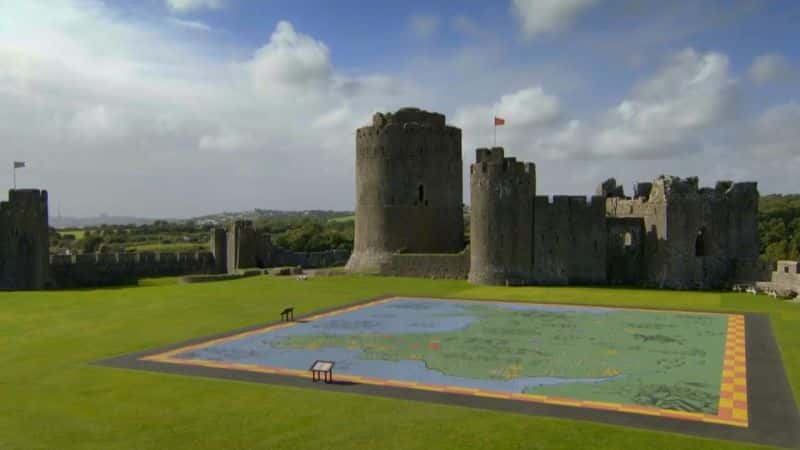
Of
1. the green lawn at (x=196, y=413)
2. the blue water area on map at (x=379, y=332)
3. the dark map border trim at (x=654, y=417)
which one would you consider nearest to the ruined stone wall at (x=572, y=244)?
the blue water area on map at (x=379, y=332)

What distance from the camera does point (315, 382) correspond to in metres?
14.0

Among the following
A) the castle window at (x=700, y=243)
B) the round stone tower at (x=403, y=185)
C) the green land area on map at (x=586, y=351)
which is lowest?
the green land area on map at (x=586, y=351)

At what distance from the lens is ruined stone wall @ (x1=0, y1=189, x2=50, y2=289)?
36094mm

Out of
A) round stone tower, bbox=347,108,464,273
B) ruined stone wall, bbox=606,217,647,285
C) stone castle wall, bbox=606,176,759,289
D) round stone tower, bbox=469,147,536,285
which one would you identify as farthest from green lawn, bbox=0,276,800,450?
round stone tower, bbox=347,108,464,273

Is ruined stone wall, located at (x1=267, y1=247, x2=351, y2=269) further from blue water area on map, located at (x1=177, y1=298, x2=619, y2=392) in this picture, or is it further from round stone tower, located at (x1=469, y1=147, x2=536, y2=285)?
blue water area on map, located at (x1=177, y1=298, x2=619, y2=392)

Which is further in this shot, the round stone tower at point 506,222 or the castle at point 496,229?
the round stone tower at point 506,222

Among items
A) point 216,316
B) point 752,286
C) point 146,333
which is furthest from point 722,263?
point 146,333

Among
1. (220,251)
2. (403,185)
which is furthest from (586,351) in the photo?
(220,251)

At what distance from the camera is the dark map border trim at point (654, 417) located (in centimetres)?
1081

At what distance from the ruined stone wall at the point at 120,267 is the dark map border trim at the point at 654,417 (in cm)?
2690

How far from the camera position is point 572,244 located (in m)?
34.6

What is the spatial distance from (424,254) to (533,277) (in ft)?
22.7

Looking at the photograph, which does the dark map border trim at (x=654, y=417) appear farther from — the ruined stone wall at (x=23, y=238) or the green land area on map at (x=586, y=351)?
the ruined stone wall at (x=23, y=238)

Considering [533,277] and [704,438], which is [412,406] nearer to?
[704,438]
